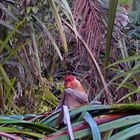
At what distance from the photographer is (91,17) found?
5.67 feet

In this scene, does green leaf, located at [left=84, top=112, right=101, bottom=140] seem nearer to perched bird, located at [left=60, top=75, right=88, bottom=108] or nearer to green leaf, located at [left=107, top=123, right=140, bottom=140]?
green leaf, located at [left=107, top=123, right=140, bottom=140]

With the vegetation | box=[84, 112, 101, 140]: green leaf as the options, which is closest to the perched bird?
the vegetation

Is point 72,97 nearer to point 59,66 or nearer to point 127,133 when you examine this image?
point 127,133

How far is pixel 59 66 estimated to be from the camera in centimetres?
271

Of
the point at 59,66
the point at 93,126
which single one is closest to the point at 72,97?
the point at 93,126

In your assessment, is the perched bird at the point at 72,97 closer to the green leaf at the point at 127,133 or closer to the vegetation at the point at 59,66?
the vegetation at the point at 59,66

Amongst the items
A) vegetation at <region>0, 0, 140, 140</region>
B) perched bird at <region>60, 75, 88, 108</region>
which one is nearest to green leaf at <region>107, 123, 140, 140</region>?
vegetation at <region>0, 0, 140, 140</region>

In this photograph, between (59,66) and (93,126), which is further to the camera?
(59,66)

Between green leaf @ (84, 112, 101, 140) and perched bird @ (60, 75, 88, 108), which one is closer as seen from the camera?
green leaf @ (84, 112, 101, 140)

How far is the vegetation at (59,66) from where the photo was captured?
19.5 inches

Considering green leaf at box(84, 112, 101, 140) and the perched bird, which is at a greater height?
green leaf at box(84, 112, 101, 140)

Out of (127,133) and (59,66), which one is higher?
(127,133)

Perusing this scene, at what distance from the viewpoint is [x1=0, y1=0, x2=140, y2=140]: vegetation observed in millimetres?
495

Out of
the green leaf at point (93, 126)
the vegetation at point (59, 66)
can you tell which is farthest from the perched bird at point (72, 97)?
the green leaf at point (93, 126)
